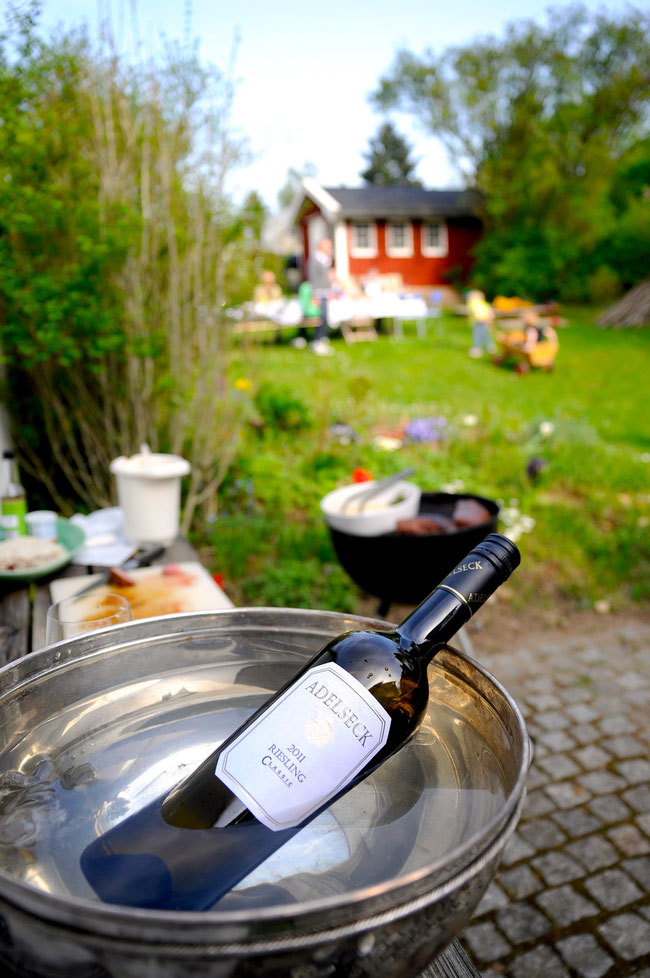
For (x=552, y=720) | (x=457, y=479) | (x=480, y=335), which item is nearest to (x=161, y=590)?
(x=552, y=720)

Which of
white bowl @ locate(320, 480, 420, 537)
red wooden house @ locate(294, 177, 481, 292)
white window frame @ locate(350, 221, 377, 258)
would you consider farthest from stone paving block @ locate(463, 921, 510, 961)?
white window frame @ locate(350, 221, 377, 258)

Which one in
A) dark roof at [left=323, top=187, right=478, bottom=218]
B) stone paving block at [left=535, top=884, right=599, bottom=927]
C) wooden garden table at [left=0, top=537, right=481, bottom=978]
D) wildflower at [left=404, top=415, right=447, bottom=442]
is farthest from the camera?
dark roof at [left=323, top=187, right=478, bottom=218]

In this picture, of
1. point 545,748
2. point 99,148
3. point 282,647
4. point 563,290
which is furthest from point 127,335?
point 563,290

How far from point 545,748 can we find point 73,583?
→ 215 centimetres

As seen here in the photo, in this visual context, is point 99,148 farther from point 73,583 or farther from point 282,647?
point 282,647

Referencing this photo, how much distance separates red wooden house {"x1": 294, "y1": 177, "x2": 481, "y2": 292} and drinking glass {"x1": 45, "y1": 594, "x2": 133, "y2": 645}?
1033 inches

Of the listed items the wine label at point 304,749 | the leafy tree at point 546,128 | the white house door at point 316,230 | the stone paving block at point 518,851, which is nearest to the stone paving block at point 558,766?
the stone paving block at point 518,851

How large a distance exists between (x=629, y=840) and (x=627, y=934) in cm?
45

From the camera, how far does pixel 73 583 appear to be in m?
2.25

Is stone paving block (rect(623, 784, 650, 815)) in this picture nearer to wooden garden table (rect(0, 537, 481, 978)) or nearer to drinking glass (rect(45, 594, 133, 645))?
wooden garden table (rect(0, 537, 481, 978))

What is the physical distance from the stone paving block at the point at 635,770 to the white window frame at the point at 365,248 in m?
25.6

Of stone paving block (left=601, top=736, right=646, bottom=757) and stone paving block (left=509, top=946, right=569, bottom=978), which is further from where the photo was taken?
stone paving block (left=601, top=736, right=646, bottom=757)

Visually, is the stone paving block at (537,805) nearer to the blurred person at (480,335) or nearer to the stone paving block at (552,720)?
the stone paving block at (552,720)

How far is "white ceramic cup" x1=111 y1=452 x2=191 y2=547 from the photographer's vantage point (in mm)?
2615
